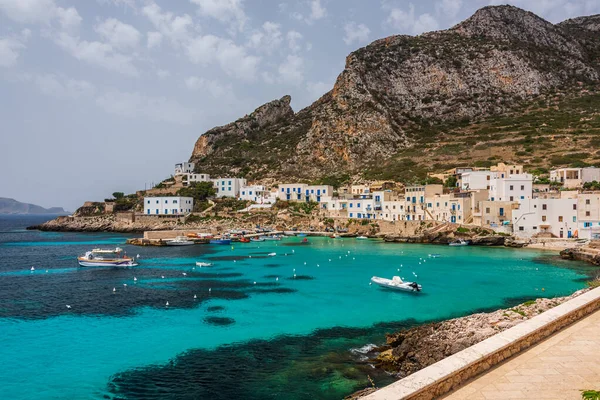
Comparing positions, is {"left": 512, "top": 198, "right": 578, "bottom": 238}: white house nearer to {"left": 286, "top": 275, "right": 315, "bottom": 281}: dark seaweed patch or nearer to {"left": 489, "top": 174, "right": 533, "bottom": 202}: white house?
{"left": 489, "top": 174, "right": 533, "bottom": 202}: white house

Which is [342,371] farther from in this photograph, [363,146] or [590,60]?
[590,60]

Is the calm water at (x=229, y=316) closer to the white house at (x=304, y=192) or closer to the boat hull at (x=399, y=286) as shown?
the boat hull at (x=399, y=286)

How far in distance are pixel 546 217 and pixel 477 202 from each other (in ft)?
29.4

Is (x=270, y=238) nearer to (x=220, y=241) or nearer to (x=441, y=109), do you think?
(x=220, y=241)

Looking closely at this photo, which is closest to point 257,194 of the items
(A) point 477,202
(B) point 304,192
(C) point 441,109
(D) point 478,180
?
(B) point 304,192

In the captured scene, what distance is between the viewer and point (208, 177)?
353 ft

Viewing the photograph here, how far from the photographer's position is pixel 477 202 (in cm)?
6247

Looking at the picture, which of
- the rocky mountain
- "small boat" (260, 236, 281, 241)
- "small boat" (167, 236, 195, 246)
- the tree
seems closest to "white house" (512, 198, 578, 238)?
the rocky mountain

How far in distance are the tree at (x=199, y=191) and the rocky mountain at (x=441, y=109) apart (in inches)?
571

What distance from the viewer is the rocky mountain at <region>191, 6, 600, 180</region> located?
97938mm

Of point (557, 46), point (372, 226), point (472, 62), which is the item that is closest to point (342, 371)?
point (372, 226)

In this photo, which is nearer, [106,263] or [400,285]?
[400,285]

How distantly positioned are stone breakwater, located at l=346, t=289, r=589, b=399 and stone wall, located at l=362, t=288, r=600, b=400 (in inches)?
178

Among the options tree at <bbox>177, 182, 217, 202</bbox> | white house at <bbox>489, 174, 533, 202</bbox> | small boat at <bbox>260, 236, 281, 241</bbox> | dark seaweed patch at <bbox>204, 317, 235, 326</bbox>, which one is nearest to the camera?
dark seaweed patch at <bbox>204, 317, 235, 326</bbox>
